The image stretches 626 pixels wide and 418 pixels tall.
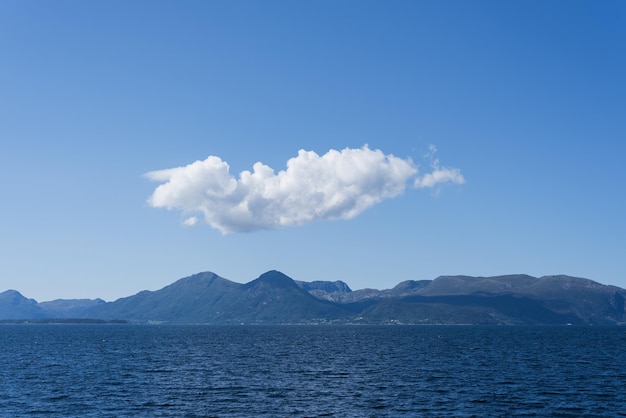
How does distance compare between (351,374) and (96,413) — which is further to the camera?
(351,374)

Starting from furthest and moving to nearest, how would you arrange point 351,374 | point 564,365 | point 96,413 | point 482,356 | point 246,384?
point 482,356 < point 564,365 < point 351,374 < point 246,384 < point 96,413

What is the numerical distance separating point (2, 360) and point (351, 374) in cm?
9075

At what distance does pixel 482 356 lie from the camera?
6024 inches

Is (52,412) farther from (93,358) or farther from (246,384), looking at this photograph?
(93,358)

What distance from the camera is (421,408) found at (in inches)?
2918

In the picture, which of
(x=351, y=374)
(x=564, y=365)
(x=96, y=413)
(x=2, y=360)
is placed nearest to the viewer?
(x=96, y=413)

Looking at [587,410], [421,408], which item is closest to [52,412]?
[421,408]

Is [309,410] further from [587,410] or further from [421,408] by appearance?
[587,410]

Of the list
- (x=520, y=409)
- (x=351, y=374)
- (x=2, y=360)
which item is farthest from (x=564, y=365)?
(x=2, y=360)

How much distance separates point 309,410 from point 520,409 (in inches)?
1053

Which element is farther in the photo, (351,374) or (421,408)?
(351,374)

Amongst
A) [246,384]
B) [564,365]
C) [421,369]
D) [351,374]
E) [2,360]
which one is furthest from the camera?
[2,360]

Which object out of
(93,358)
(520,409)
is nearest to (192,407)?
(520,409)

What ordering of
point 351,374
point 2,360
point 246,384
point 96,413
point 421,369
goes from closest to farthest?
point 96,413 → point 246,384 → point 351,374 → point 421,369 → point 2,360
